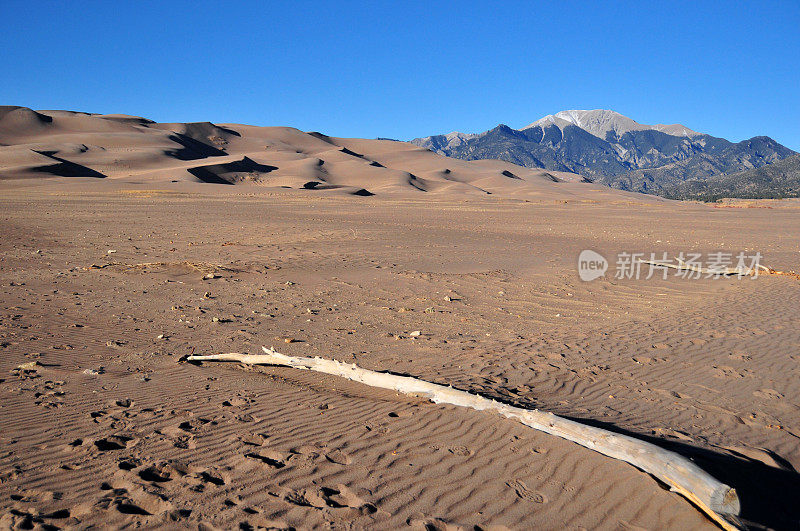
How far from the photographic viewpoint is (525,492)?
12.3 ft

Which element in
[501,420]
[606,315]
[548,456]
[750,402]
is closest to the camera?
[548,456]

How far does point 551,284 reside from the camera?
12.1m

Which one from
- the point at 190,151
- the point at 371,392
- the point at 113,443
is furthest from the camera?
the point at 190,151

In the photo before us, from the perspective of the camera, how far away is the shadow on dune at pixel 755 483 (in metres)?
3.57

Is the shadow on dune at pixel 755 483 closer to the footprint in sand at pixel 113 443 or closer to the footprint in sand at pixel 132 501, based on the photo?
the footprint in sand at pixel 132 501

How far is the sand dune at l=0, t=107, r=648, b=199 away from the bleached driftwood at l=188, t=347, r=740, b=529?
59814mm

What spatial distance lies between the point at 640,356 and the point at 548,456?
146 inches

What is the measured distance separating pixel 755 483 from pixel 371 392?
330cm

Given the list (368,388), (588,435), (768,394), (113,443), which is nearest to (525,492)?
(588,435)

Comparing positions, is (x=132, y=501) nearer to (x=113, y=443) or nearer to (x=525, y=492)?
(x=113, y=443)

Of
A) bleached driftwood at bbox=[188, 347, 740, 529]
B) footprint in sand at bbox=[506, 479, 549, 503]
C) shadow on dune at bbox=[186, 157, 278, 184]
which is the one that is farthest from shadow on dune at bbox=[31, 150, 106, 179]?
footprint in sand at bbox=[506, 479, 549, 503]

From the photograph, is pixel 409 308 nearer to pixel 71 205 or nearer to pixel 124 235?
pixel 124 235

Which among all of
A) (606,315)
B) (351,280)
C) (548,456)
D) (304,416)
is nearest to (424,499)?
(548,456)

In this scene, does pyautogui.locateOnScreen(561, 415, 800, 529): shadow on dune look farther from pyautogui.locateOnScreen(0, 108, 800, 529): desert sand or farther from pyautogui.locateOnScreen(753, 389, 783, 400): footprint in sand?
pyautogui.locateOnScreen(753, 389, 783, 400): footprint in sand
